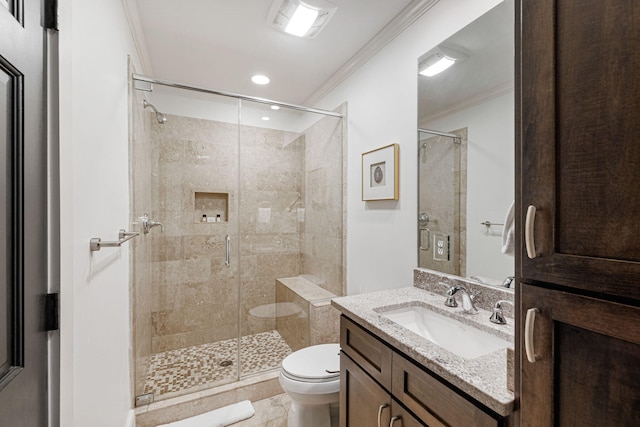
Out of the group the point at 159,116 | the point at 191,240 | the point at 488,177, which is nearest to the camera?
the point at 488,177

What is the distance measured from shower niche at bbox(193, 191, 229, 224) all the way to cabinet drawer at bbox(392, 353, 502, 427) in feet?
6.72

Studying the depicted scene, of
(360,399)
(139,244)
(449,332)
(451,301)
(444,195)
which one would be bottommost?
(360,399)

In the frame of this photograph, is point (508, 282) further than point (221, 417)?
No

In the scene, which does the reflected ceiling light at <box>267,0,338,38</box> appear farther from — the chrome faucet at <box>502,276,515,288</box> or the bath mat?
the bath mat

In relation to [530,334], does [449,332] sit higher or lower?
lower

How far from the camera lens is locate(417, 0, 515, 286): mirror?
1.28m

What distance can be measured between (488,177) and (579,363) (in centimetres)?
98

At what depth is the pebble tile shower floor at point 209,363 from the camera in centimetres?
213

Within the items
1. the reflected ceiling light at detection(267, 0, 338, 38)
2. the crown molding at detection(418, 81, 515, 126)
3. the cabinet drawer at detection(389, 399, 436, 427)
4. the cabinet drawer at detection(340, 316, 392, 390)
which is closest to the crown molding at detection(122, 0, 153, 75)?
the reflected ceiling light at detection(267, 0, 338, 38)

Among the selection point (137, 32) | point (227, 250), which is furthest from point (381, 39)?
point (227, 250)

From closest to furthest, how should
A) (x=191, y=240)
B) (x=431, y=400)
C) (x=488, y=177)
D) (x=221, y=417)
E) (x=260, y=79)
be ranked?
(x=431, y=400)
(x=488, y=177)
(x=221, y=417)
(x=191, y=240)
(x=260, y=79)

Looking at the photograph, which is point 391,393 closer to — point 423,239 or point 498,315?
point 498,315

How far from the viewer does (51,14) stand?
0.76m

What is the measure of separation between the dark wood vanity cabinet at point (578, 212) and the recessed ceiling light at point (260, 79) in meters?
2.36
